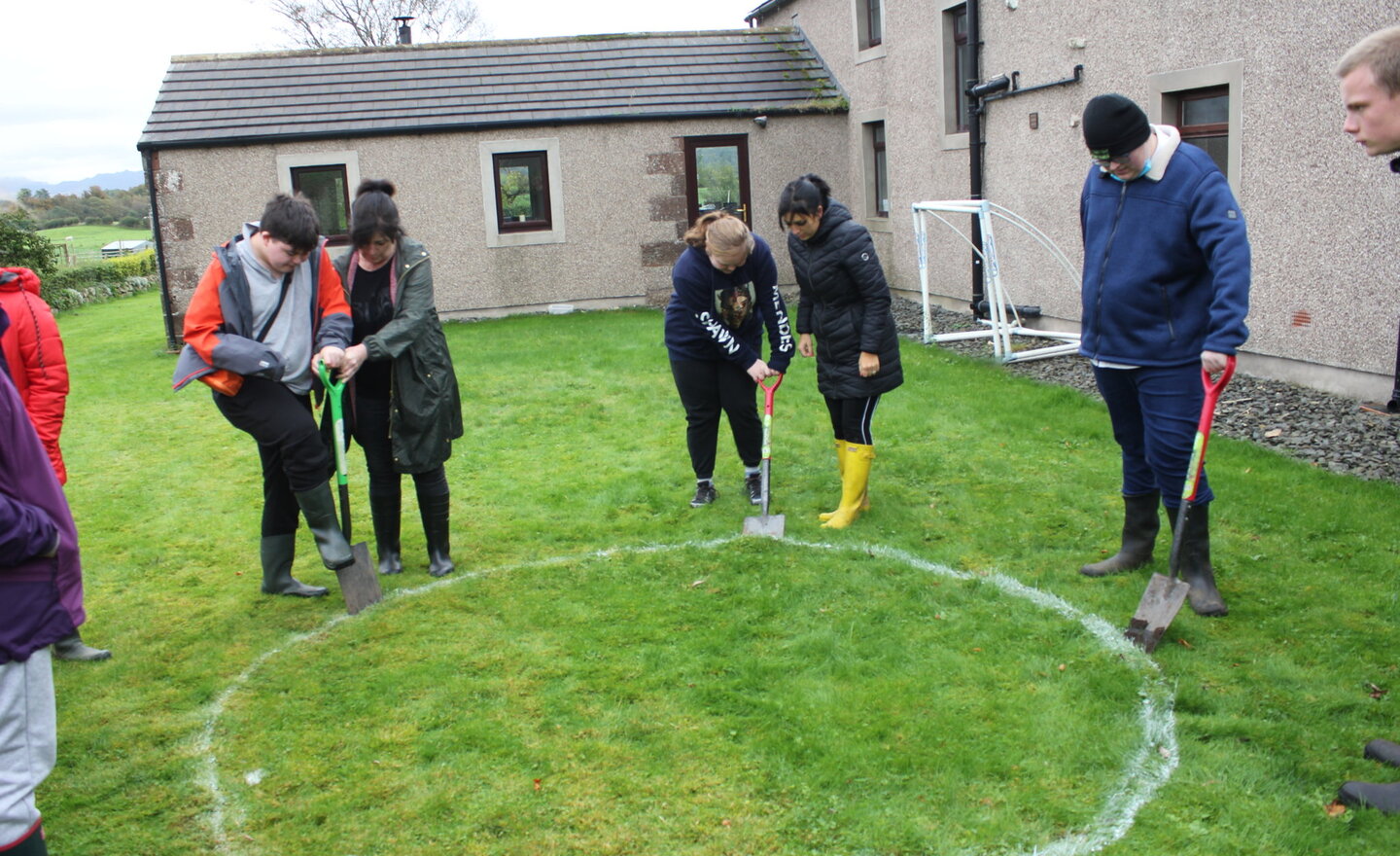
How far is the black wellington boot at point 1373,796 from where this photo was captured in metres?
3.19

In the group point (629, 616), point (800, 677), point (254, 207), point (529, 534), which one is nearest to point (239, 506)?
point (529, 534)

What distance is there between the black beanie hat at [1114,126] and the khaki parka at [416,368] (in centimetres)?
295

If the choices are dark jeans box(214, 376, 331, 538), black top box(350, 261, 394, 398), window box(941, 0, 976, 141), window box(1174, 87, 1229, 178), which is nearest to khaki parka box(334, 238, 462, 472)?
black top box(350, 261, 394, 398)

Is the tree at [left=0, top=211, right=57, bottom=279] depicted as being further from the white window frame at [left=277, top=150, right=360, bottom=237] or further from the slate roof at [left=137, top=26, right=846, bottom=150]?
the white window frame at [left=277, top=150, right=360, bottom=237]

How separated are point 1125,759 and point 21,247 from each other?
791 inches

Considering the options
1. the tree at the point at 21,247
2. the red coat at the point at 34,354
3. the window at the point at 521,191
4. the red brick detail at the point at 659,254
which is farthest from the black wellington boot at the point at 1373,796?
the tree at the point at 21,247

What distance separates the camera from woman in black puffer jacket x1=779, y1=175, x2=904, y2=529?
5.65 metres

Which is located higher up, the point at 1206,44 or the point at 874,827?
the point at 1206,44

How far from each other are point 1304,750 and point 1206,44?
7396 millimetres

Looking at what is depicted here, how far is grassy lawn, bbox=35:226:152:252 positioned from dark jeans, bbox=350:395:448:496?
33.8m

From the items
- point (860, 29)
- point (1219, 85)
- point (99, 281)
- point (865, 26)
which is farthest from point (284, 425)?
point (99, 281)

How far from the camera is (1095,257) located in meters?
4.75

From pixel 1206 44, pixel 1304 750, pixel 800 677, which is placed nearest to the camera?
pixel 1304 750

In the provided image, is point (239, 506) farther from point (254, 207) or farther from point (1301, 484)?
point (254, 207)
